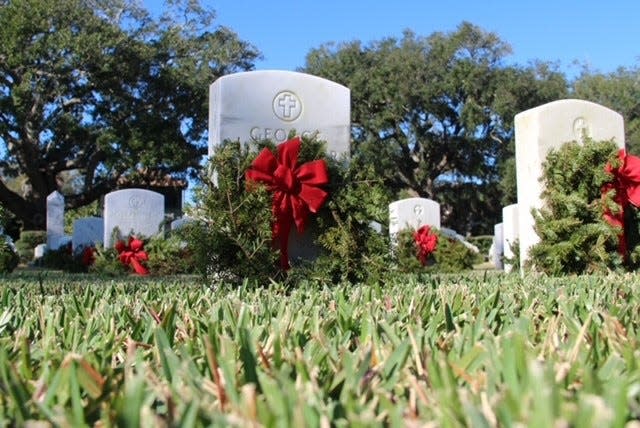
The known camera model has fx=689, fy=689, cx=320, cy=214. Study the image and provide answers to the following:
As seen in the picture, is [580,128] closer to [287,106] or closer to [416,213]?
[287,106]

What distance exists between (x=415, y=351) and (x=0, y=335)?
3.73 feet

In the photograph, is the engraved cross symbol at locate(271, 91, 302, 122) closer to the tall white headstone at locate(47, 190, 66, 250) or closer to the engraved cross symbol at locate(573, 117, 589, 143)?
the engraved cross symbol at locate(573, 117, 589, 143)

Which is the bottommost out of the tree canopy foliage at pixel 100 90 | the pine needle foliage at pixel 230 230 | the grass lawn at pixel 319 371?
the grass lawn at pixel 319 371

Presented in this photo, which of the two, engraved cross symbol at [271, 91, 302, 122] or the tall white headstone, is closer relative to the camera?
engraved cross symbol at [271, 91, 302, 122]

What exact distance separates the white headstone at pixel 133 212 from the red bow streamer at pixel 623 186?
34.4 feet

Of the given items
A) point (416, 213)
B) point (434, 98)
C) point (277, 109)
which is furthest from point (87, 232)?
point (434, 98)

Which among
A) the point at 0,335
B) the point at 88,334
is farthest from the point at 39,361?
the point at 0,335

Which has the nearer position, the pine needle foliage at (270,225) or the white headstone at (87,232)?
the pine needle foliage at (270,225)

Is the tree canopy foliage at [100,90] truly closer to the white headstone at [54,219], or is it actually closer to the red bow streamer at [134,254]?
the white headstone at [54,219]

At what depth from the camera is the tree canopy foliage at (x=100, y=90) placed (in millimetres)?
26734

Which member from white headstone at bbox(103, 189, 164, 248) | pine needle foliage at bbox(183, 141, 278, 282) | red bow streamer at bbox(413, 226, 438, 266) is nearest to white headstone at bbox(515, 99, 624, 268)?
pine needle foliage at bbox(183, 141, 278, 282)

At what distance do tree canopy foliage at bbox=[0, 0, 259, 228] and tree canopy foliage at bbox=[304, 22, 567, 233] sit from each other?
7515 millimetres

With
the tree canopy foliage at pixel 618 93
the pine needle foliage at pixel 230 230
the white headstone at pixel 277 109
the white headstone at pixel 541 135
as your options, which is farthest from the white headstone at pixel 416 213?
the tree canopy foliage at pixel 618 93

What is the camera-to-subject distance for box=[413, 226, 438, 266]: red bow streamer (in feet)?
53.6
